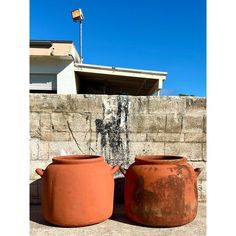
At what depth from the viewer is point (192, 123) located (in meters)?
3.43

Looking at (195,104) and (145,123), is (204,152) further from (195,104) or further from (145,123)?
(145,123)

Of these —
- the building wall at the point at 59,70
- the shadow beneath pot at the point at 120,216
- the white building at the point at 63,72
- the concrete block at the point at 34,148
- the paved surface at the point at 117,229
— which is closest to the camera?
the paved surface at the point at 117,229

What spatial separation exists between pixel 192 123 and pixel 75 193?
175 centimetres

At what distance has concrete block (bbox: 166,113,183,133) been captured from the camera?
3.42 meters

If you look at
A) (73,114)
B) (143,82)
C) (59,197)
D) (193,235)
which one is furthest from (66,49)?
(193,235)

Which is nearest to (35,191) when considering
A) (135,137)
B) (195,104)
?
(135,137)

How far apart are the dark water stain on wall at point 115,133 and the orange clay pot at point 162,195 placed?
2.24ft

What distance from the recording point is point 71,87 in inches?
296

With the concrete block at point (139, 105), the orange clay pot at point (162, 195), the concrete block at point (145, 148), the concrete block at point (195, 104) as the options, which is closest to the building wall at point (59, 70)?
the concrete block at point (139, 105)

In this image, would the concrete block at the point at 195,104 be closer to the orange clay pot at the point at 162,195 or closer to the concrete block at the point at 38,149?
the orange clay pot at the point at 162,195

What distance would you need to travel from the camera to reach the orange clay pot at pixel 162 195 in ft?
8.43

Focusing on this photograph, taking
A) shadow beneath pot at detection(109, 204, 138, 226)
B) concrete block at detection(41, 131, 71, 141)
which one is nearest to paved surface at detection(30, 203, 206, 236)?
shadow beneath pot at detection(109, 204, 138, 226)

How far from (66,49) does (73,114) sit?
15.3ft
